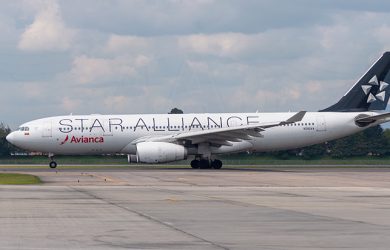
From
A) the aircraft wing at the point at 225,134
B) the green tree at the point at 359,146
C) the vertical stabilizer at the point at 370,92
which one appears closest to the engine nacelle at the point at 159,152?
the aircraft wing at the point at 225,134

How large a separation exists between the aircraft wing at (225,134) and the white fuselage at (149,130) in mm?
947

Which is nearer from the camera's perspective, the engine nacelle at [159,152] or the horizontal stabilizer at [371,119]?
the engine nacelle at [159,152]

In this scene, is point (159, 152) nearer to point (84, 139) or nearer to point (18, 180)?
point (84, 139)

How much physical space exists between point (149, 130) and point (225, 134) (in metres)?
5.67

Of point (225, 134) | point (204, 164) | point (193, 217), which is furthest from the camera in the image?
point (204, 164)

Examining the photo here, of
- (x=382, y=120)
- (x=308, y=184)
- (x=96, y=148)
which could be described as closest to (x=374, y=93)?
(x=382, y=120)

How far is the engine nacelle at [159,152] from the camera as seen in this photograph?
165 ft

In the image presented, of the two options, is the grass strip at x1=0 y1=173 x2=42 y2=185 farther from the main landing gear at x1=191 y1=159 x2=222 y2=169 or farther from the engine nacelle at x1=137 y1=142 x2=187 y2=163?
the main landing gear at x1=191 y1=159 x2=222 y2=169

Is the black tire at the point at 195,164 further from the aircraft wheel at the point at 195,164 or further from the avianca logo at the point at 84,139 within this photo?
the avianca logo at the point at 84,139

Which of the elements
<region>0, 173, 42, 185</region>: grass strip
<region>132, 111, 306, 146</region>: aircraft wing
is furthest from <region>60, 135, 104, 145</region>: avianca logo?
<region>0, 173, 42, 185</region>: grass strip

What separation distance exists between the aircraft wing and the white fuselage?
3.11 feet

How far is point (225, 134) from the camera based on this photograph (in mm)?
Answer: 50719

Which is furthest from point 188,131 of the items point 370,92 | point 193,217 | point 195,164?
point 193,217

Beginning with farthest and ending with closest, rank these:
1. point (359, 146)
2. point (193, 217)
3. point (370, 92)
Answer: point (359, 146), point (370, 92), point (193, 217)
